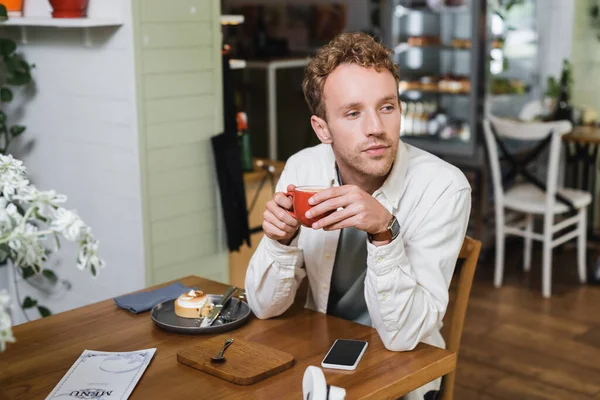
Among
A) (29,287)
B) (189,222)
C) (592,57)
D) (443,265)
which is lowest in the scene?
(29,287)

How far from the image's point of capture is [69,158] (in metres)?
3.35

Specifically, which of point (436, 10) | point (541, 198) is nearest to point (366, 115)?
point (541, 198)

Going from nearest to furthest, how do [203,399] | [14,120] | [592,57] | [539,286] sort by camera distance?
[203,399], [14,120], [539,286], [592,57]

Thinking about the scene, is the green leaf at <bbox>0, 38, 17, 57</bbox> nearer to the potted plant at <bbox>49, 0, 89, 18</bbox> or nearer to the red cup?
the potted plant at <bbox>49, 0, 89, 18</bbox>

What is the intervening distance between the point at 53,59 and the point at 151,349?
1968mm

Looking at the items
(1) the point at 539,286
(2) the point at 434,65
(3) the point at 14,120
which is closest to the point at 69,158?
(3) the point at 14,120

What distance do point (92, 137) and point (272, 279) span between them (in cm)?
160

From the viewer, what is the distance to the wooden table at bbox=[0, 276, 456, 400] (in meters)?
1.50

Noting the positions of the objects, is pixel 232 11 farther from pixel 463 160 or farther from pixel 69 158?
pixel 69 158

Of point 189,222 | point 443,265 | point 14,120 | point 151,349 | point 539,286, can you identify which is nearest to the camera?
point 151,349

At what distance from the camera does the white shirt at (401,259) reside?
1682mm

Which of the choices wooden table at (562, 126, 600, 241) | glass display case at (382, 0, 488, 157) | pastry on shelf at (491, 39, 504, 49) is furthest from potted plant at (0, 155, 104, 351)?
pastry on shelf at (491, 39, 504, 49)

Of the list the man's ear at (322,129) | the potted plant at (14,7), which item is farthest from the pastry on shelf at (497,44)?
the man's ear at (322,129)

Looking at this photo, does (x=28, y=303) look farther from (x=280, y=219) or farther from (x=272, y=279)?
(x=280, y=219)
